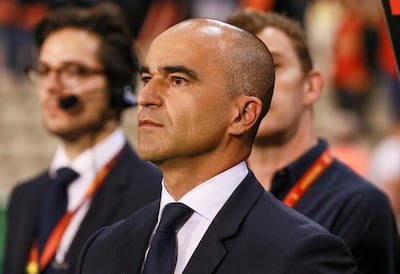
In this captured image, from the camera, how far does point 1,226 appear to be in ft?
22.0

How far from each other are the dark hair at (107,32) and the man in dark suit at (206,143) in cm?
160

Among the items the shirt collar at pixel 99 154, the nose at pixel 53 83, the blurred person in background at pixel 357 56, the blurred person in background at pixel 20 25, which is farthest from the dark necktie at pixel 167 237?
the blurred person in background at pixel 20 25

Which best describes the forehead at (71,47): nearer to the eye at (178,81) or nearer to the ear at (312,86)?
the ear at (312,86)

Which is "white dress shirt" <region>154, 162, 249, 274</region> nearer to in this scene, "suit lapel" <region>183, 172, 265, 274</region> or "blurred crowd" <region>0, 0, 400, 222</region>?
"suit lapel" <region>183, 172, 265, 274</region>

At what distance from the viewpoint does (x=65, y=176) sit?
479 cm

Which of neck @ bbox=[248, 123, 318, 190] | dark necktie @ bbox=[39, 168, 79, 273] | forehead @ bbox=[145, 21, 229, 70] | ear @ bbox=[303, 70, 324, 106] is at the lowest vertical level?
dark necktie @ bbox=[39, 168, 79, 273]

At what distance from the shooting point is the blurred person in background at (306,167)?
4125mm

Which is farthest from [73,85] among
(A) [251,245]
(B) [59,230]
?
(A) [251,245]

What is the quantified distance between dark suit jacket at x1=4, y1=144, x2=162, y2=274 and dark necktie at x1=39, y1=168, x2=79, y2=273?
0.23ft

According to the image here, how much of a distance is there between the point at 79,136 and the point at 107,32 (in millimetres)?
448

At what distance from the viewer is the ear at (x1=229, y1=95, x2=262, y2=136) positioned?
10.5 feet

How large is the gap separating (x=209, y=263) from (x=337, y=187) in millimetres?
1227

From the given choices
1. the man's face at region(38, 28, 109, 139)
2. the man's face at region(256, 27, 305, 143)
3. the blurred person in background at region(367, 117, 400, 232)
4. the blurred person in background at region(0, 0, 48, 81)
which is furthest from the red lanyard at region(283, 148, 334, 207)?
the blurred person in background at region(0, 0, 48, 81)

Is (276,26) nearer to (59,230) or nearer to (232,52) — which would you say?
(59,230)
